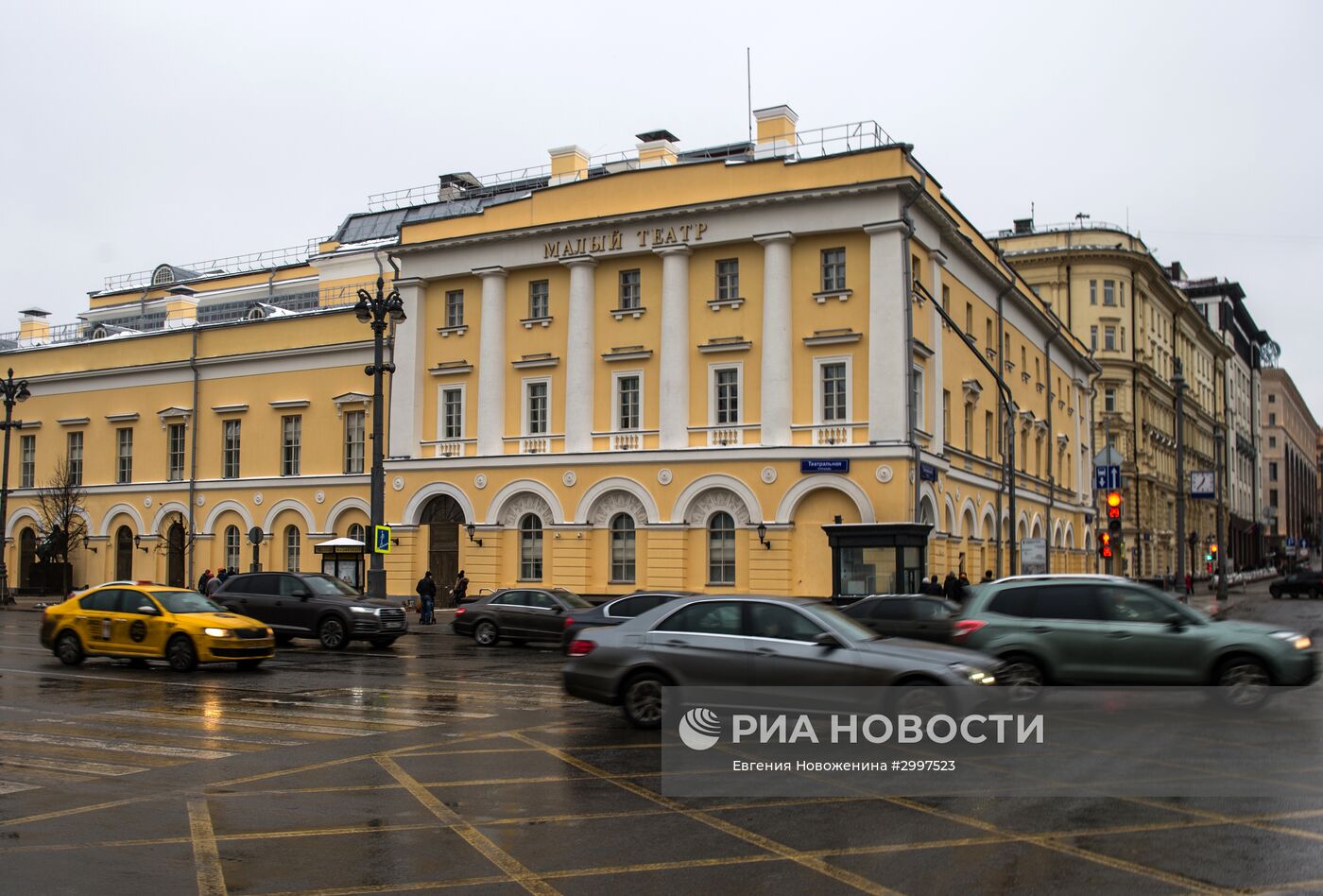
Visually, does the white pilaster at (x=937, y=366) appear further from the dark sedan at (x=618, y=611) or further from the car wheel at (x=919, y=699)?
the car wheel at (x=919, y=699)

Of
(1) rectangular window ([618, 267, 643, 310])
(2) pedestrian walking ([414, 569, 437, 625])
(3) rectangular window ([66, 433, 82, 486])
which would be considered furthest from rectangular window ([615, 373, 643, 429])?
(3) rectangular window ([66, 433, 82, 486])

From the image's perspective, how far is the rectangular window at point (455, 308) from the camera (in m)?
44.2

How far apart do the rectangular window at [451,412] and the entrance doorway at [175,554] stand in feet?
48.9

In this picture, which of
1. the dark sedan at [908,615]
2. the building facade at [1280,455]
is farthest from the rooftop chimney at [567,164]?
the building facade at [1280,455]

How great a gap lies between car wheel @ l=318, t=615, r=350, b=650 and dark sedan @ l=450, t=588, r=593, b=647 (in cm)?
326

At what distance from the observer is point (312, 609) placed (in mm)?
27422

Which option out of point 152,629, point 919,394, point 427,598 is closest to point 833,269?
point 919,394

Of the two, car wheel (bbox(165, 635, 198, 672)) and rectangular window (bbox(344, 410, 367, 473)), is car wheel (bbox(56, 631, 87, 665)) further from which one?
rectangular window (bbox(344, 410, 367, 473))

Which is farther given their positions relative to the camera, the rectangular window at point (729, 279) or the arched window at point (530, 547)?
the arched window at point (530, 547)

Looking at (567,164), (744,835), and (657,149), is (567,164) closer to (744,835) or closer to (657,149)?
(657,149)

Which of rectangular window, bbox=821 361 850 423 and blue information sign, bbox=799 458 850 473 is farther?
rectangular window, bbox=821 361 850 423

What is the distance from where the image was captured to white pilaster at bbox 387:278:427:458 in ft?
145

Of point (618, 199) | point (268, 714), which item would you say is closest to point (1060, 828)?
point (268, 714)

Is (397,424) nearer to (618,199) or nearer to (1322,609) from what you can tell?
(618,199)
